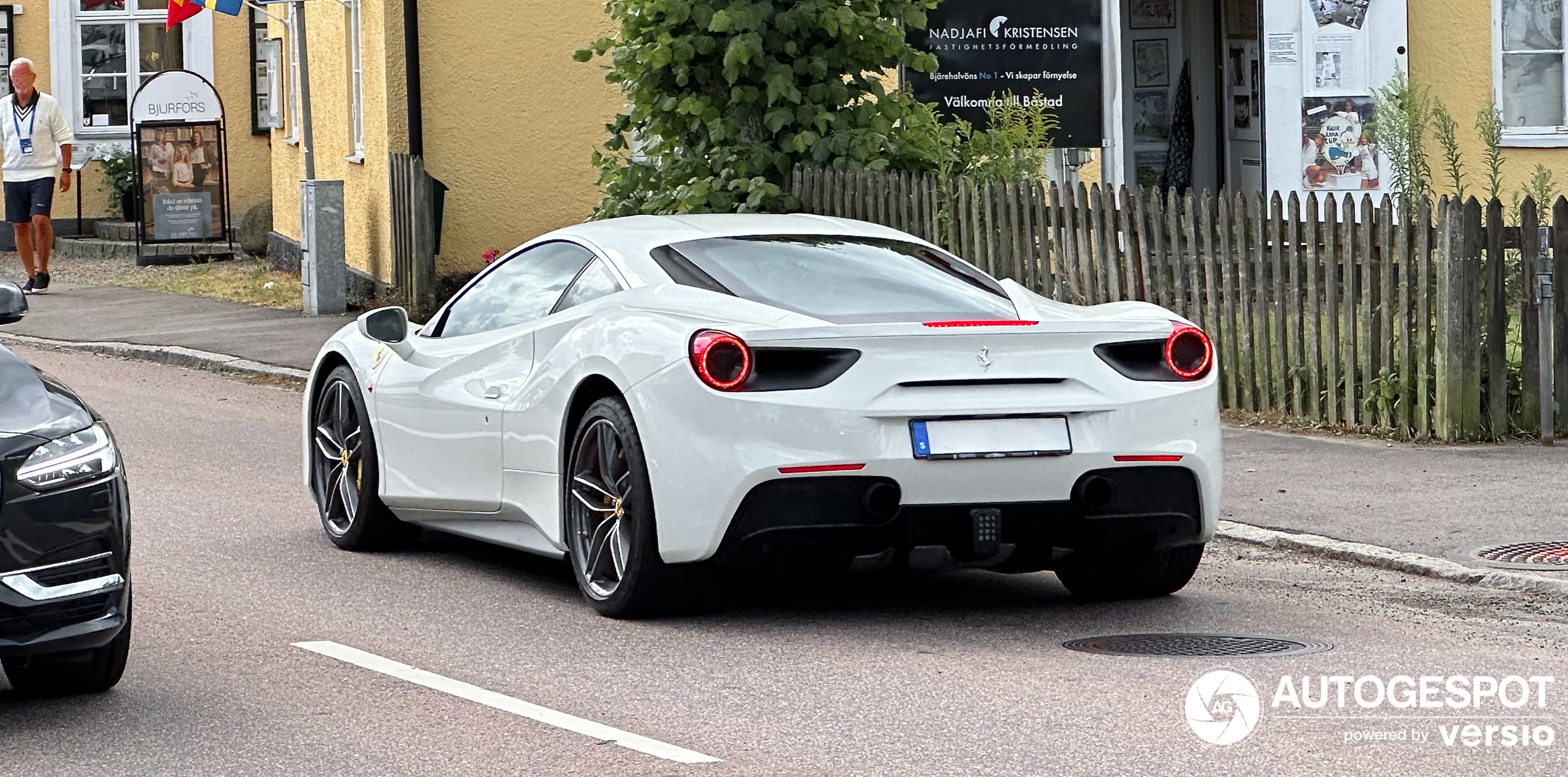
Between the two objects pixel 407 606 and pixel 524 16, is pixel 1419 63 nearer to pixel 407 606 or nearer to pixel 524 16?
pixel 524 16

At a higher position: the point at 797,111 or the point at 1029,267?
the point at 797,111

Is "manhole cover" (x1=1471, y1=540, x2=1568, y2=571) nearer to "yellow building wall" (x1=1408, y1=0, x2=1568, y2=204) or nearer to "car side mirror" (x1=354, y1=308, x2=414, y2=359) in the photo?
"car side mirror" (x1=354, y1=308, x2=414, y2=359)

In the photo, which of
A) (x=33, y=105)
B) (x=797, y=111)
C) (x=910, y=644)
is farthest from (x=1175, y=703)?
(x=33, y=105)

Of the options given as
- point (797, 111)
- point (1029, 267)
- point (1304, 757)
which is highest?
point (797, 111)

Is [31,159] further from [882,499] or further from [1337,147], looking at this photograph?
[882,499]

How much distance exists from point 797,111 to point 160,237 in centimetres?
1265

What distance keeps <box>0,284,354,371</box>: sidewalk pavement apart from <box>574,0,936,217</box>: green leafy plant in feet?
9.38

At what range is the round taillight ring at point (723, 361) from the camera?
7016 mm

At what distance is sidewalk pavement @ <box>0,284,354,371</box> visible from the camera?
17109 mm

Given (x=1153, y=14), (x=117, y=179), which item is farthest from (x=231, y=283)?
(x=1153, y=14)

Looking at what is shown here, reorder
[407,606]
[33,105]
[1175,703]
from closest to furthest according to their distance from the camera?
[1175,703] < [407,606] < [33,105]

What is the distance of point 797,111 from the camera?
14.7 metres

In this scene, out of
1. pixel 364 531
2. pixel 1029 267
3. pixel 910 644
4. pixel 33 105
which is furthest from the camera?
pixel 33 105

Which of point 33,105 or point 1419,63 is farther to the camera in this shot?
point 33,105
